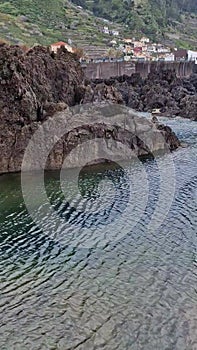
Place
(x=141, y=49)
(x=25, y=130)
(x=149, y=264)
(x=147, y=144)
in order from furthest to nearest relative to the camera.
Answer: (x=141, y=49) < (x=147, y=144) < (x=25, y=130) < (x=149, y=264)

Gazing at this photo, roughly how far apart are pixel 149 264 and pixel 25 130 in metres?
26.9

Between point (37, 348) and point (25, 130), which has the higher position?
point (25, 130)

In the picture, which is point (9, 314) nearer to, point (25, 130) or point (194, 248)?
point (194, 248)

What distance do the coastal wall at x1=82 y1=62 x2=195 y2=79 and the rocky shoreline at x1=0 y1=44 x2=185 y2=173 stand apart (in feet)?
129

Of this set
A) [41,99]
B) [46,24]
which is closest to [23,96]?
[41,99]

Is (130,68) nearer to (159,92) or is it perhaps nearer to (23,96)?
(159,92)

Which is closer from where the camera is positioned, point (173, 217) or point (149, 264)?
point (149, 264)

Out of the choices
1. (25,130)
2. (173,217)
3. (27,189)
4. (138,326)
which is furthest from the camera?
(25,130)

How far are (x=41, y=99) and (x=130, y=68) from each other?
75732 millimetres

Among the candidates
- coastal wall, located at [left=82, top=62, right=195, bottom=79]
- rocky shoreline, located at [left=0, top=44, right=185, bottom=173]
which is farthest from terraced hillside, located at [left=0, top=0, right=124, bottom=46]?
rocky shoreline, located at [left=0, top=44, right=185, bottom=173]

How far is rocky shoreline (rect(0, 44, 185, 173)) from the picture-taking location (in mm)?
50944

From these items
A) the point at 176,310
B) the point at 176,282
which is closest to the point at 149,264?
the point at 176,282

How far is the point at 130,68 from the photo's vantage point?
424 ft

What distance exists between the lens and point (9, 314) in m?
23.6
